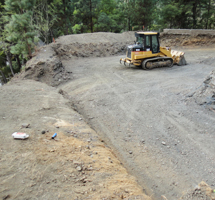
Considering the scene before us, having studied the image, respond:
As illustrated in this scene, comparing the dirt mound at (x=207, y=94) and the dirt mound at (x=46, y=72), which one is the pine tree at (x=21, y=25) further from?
the dirt mound at (x=207, y=94)

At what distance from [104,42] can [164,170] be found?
18.6 meters

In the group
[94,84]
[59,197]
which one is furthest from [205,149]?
[94,84]

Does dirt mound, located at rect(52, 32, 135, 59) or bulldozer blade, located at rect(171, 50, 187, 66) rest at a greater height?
dirt mound, located at rect(52, 32, 135, 59)

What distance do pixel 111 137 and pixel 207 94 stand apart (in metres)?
4.93

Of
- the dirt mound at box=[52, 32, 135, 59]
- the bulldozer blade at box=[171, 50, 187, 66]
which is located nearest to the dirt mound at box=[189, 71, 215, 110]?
the bulldozer blade at box=[171, 50, 187, 66]

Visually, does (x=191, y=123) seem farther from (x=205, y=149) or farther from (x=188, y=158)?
(x=188, y=158)

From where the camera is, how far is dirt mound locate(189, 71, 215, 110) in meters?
8.03

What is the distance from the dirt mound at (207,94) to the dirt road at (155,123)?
322mm

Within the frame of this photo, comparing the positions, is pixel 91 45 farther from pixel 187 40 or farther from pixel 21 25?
pixel 187 40

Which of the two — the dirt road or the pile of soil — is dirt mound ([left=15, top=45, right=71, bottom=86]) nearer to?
the dirt road

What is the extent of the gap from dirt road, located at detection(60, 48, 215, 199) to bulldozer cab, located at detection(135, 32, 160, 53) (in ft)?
6.04

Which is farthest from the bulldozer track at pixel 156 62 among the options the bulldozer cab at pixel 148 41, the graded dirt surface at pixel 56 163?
the graded dirt surface at pixel 56 163

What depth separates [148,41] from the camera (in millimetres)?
13211

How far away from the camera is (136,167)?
5.32 metres
